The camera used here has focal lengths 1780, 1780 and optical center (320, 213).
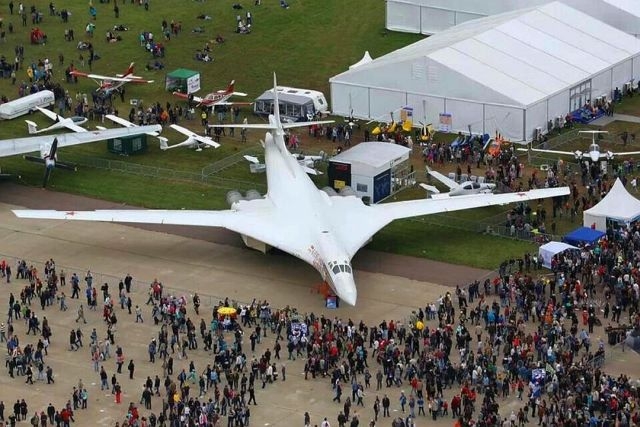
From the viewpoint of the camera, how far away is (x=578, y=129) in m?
120

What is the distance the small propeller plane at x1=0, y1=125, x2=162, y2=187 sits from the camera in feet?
363

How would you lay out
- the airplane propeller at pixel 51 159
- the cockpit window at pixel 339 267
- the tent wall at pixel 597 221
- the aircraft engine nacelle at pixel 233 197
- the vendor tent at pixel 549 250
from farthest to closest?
the airplane propeller at pixel 51 159 → the aircraft engine nacelle at pixel 233 197 → the tent wall at pixel 597 221 → the vendor tent at pixel 549 250 → the cockpit window at pixel 339 267

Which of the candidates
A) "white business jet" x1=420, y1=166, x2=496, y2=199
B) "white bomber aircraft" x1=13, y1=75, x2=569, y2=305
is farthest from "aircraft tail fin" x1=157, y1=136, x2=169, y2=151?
"white business jet" x1=420, y1=166, x2=496, y2=199

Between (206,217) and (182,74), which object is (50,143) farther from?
(182,74)

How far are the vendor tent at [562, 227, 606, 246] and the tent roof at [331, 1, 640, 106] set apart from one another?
68.4 feet

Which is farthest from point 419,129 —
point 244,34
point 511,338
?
point 511,338

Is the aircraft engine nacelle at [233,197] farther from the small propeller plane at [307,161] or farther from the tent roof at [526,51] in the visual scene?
the tent roof at [526,51]

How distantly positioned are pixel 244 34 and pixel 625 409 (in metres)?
74.9

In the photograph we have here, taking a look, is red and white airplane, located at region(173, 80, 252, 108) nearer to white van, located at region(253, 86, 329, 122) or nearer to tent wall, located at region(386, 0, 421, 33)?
white van, located at region(253, 86, 329, 122)

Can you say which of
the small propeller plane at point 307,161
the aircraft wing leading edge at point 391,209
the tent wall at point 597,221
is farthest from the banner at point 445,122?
the tent wall at point 597,221

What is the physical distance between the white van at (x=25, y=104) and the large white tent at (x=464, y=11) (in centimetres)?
3077

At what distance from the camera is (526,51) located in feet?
407

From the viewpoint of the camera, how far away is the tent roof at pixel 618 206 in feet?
323

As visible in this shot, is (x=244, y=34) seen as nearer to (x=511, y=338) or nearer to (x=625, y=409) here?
(x=511, y=338)
